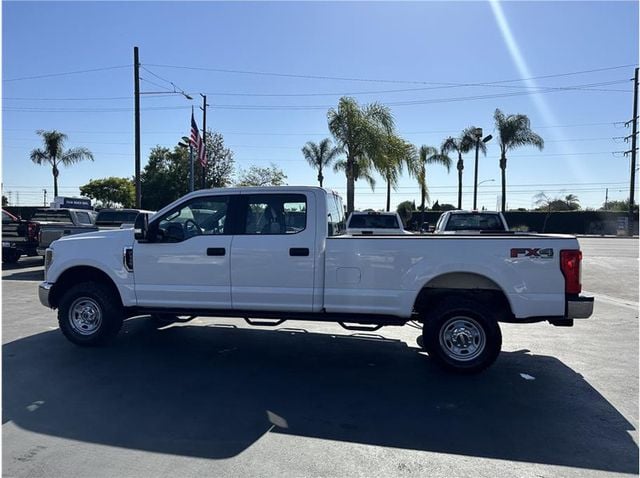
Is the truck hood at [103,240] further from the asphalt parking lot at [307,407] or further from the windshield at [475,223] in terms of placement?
the windshield at [475,223]

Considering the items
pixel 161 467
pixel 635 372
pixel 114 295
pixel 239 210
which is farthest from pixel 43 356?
pixel 635 372

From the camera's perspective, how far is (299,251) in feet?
18.8

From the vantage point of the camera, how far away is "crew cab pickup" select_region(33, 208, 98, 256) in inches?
556

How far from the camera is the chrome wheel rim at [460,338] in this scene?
548 cm

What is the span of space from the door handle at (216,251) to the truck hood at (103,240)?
1.13m

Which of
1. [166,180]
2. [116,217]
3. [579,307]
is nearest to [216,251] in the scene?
[579,307]

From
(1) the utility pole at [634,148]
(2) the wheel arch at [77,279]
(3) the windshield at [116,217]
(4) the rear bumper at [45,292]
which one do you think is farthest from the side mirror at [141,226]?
(1) the utility pole at [634,148]

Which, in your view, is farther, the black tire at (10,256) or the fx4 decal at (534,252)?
the black tire at (10,256)

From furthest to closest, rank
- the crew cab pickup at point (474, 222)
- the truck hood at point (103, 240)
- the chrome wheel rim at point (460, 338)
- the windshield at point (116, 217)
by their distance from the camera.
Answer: the windshield at point (116, 217)
the crew cab pickup at point (474, 222)
the truck hood at point (103, 240)
the chrome wheel rim at point (460, 338)

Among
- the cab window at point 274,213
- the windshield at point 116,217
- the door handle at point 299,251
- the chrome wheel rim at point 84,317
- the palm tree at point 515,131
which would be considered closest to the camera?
the door handle at point 299,251

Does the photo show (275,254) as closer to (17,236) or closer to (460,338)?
(460,338)

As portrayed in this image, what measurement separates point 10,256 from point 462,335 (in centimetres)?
1625

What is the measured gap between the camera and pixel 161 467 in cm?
343

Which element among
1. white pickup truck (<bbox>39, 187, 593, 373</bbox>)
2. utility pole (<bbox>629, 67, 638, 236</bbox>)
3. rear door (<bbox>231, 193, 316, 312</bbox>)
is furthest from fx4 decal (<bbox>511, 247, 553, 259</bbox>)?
utility pole (<bbox>629, 67, 638, 236</bbox>)
